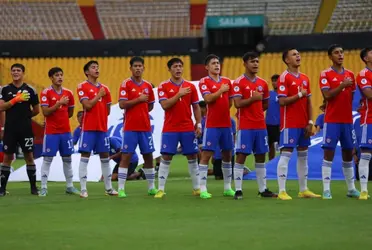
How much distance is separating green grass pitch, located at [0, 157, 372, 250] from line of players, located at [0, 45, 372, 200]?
46 centimetres

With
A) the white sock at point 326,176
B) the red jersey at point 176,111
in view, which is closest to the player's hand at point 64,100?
the red jersey at point 176,111

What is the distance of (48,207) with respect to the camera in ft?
33.5

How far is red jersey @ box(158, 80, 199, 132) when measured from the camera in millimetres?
11578

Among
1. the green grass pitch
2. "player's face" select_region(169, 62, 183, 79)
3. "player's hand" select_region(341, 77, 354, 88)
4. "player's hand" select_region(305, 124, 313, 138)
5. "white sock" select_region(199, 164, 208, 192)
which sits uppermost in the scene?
"player's face" select_region(169, 62, 183, 79)

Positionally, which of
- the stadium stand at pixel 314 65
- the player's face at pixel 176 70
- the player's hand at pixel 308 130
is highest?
the stadium stand at pixel 314 65

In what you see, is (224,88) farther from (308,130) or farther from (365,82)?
(365,82)

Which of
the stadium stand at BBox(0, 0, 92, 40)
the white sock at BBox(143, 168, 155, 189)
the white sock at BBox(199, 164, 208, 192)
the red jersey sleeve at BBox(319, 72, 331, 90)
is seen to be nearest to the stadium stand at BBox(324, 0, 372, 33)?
the stadium stand at BBox(0, 0, 92, 40)

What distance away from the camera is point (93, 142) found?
12125mm

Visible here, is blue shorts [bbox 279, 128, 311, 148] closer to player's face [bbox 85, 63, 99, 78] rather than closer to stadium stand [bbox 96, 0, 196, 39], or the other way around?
player's face [bbox 85, 63, 99, 78]

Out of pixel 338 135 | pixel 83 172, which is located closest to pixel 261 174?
pixel 338 135

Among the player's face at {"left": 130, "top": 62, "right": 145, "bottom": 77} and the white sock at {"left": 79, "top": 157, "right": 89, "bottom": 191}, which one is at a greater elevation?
the player's face at {"left": 130, "top": 62, "right": 145, "bottom": 77}

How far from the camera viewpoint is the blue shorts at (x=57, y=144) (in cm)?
1252

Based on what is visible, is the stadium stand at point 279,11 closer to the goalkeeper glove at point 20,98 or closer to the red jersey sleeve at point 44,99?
the red jersey sleeve at point 44,99

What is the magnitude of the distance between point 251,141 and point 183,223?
3137 millimetres
